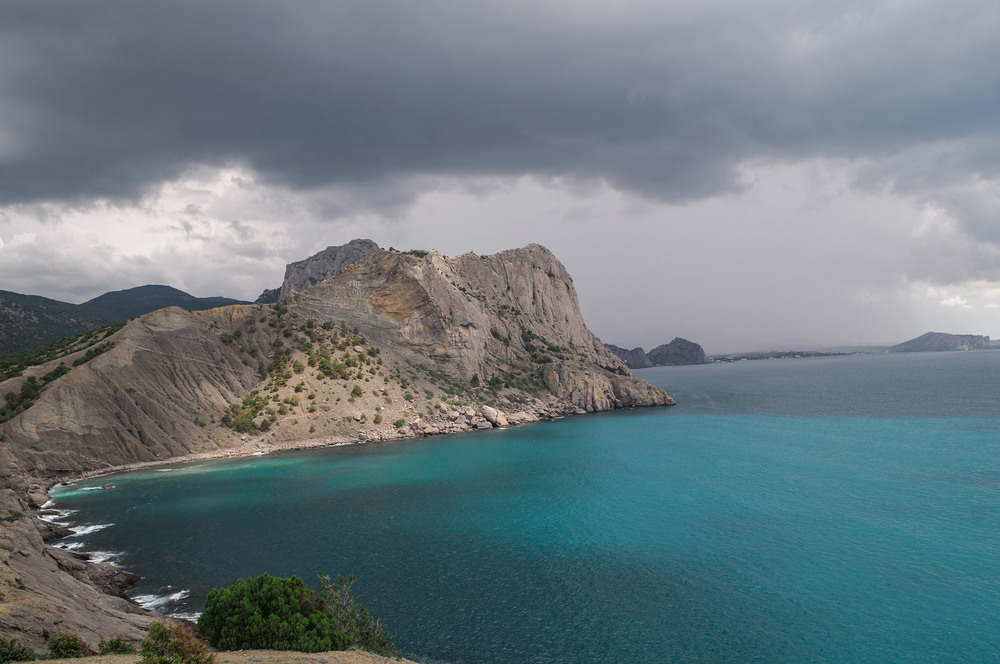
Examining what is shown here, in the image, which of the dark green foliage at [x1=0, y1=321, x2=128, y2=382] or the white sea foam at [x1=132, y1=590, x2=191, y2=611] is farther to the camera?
A: the dark green foliage at [x1=0, y1=321, x2=128, y2=382]

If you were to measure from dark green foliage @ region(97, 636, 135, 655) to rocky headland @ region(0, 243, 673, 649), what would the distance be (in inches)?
61.7

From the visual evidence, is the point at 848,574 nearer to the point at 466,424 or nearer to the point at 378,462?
the point at 378,462

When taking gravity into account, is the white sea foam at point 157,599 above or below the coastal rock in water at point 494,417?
below

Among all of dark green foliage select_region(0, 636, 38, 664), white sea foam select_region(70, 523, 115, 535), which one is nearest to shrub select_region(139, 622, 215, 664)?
dark green foliage select_region(0, 636, 38, 664)

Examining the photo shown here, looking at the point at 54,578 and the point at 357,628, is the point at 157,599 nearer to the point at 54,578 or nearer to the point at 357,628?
the point at 54,578

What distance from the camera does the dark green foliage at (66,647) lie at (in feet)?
48.2

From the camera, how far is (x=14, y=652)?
45.6 ft

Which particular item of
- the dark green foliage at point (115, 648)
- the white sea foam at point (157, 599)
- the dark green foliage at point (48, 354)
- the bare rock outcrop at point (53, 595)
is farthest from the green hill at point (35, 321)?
the dark green foliage at point (115, 648)

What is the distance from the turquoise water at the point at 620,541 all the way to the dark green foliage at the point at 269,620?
4.60m

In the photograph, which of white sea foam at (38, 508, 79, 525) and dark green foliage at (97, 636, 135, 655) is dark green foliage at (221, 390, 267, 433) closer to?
white sea foam at (38, 508, 79, 525)

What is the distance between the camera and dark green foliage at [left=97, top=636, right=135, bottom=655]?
15.8 meters

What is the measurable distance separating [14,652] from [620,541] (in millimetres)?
27363

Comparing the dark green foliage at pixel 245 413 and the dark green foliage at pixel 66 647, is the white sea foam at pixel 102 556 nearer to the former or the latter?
the dark green foliage at pixel 66 647

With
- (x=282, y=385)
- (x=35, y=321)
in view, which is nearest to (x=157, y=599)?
(x=282, y=385)
